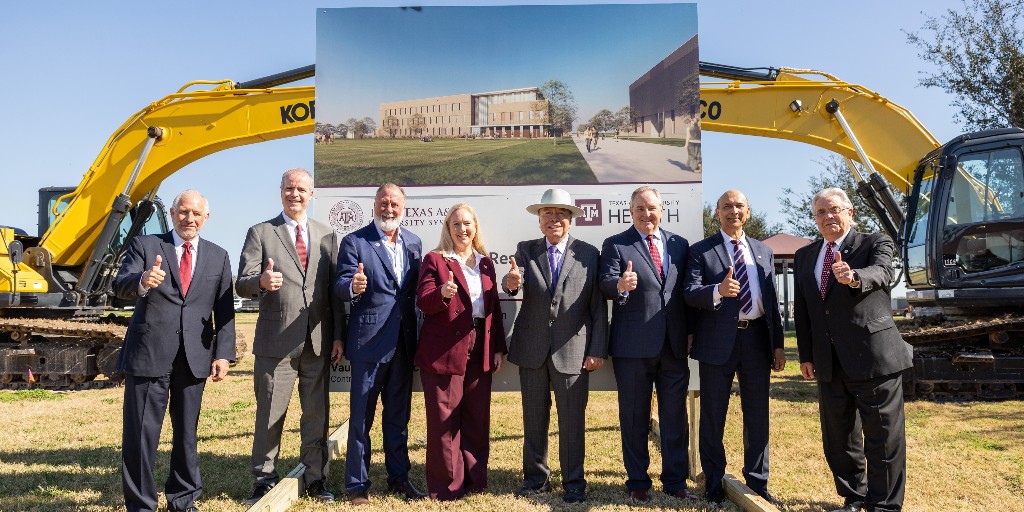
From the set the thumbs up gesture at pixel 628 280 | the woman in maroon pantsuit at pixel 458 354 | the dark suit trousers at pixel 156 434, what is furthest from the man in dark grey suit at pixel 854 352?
the dark suit trousers at pixel 156 434

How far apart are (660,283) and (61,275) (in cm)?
976

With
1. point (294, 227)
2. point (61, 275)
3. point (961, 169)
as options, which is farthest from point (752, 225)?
point (294, 227)

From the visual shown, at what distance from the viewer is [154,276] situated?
404cm

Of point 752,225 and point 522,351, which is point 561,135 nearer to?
point 522,351

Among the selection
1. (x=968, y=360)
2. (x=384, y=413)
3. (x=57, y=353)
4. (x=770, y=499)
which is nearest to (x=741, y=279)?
(x=770, y=499)

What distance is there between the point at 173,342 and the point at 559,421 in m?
2.41

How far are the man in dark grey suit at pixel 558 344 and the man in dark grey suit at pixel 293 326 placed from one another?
4.08 feet

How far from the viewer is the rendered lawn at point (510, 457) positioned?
476cm

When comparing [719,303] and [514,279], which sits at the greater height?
[514,279]

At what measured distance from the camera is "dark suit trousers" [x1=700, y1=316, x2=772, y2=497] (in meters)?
4.66

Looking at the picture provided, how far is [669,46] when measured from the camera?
5.71m

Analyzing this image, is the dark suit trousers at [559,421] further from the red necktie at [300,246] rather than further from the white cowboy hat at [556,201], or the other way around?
the red necktie at [300,246]

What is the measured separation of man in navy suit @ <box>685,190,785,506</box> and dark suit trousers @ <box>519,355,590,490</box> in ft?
2.60

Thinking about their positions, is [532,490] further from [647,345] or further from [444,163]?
[444,163]
